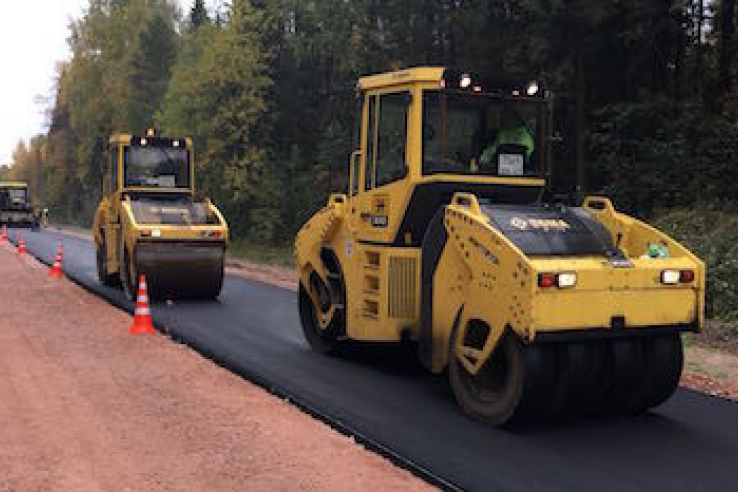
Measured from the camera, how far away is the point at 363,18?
90.2ft

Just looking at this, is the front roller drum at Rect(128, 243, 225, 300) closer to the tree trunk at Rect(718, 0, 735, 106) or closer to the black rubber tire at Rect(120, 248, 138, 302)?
the black rubber tire at Rect(120, 248, 138, 302)

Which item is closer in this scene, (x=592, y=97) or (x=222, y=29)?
(x=592, y=97)

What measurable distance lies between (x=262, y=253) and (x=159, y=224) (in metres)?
13.6

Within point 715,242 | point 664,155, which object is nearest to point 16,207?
point 664,155

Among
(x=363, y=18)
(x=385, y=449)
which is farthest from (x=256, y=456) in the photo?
(x=363, y=18)

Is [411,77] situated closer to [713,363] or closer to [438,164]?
[438,164]

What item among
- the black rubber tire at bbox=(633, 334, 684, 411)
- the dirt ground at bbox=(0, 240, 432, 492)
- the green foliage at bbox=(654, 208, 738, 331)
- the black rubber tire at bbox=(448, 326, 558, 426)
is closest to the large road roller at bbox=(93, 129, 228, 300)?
the dirt ground at bbox=(0, 240, 432, 492)

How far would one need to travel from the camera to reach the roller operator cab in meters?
46.3

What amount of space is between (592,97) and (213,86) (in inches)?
541

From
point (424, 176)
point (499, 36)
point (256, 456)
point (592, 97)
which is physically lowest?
point (256, 456)

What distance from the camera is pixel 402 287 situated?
7.80 meters

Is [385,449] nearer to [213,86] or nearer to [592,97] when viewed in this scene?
[592,97]

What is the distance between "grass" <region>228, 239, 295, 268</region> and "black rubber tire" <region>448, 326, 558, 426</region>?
15654mm

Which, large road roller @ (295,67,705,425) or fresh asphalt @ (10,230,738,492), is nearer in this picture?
fresh asphalt @ (10,230,738,492)
